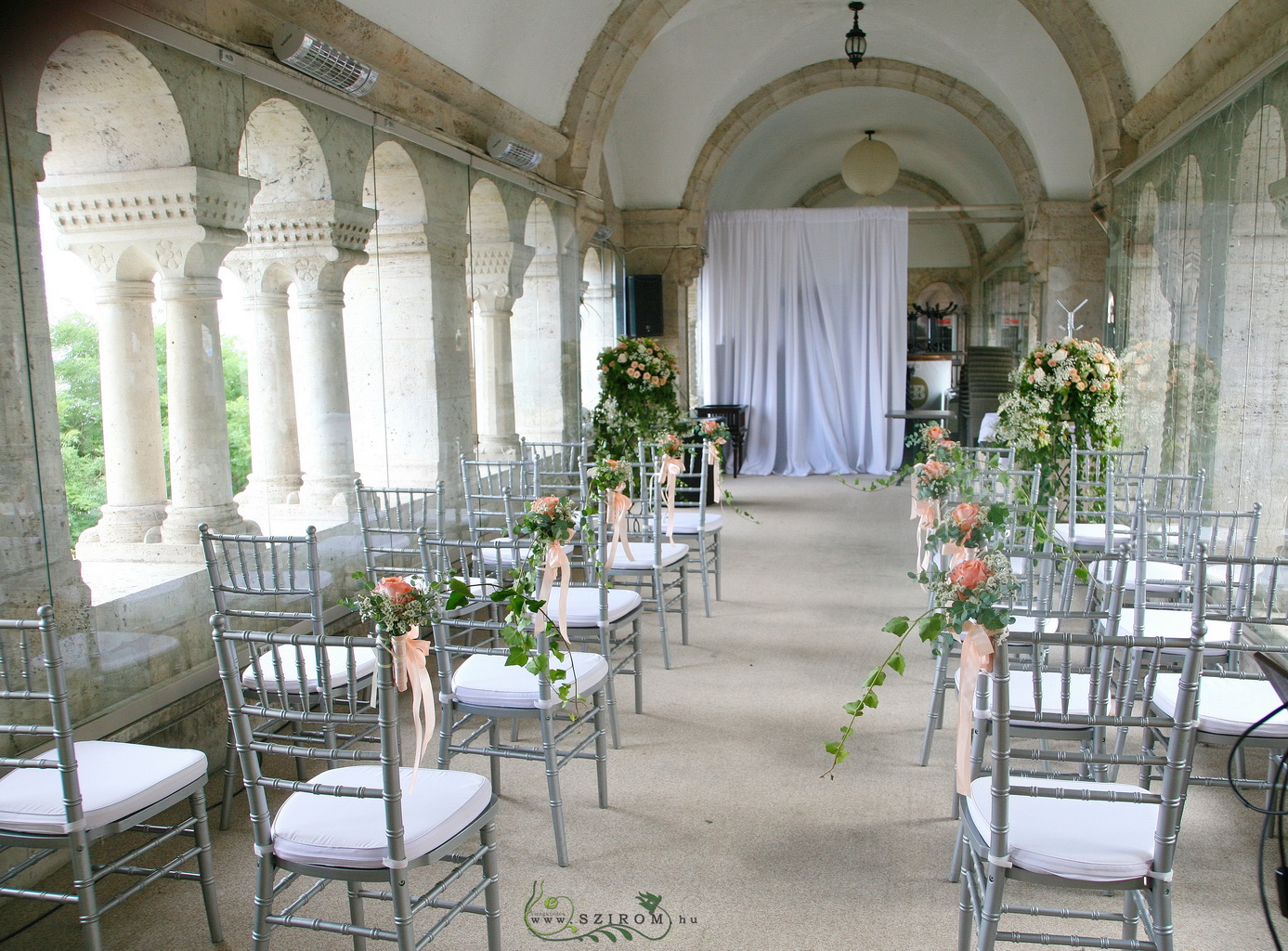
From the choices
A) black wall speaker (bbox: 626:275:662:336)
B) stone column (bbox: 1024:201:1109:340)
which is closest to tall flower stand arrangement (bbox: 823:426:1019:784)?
stone column (bbox: 1024:201:1109:340)

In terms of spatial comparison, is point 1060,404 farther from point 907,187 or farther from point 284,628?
point 907,187

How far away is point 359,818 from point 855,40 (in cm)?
884

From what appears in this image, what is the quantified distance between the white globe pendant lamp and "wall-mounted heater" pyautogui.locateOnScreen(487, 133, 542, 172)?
4.65 m

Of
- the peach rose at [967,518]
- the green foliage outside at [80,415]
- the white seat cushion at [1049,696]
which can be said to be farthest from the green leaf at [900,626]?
the green foliage outside at [80,415]

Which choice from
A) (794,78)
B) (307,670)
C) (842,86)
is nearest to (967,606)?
(307,670)

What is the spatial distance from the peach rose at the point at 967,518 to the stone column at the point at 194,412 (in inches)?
99.3

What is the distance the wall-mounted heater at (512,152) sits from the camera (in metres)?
5.74

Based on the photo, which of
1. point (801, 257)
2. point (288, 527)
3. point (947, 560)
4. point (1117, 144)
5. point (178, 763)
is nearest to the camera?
point (178, 763)

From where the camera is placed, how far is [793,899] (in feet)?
8.48

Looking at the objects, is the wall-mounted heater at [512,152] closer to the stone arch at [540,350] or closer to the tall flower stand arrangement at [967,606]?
the stone arch at [540,350]

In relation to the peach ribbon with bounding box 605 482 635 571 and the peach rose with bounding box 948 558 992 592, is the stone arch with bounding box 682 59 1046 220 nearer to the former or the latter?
the peach ribbon with bounding box 605 482 635 571

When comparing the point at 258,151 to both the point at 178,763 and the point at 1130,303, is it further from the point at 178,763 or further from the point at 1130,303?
the point at 1130,303

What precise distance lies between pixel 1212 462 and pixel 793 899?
3227 mm

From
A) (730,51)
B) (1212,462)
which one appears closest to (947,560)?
(1212,462)
